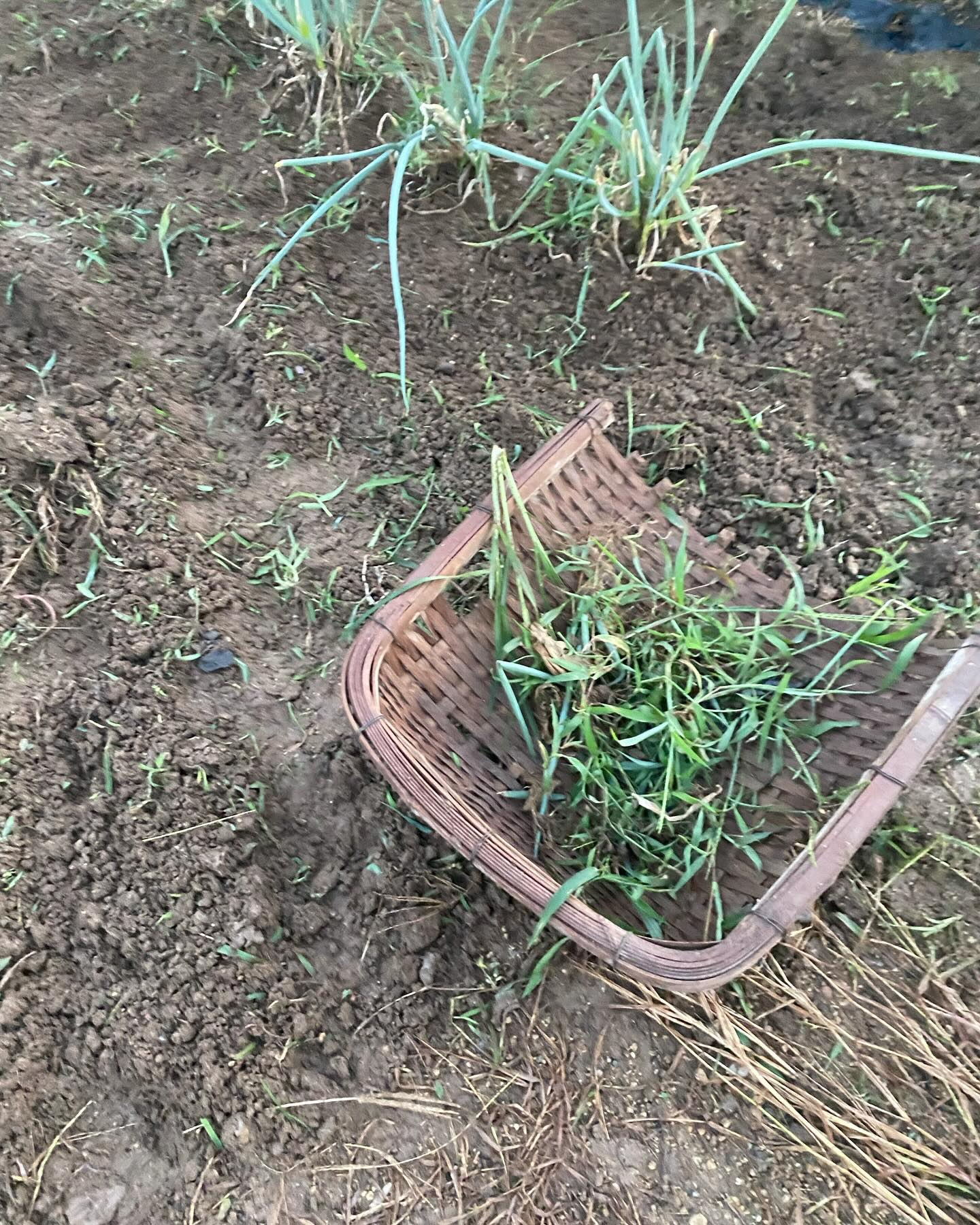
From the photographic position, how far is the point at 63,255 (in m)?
1.42

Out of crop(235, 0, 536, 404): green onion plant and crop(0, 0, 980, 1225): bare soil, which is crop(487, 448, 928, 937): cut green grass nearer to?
crop(0, 0, 980, 1225): bare soil

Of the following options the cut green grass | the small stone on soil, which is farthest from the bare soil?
the cut green grass

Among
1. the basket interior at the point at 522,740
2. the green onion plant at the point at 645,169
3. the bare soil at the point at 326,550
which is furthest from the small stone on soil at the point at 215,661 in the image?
the green onion plant at the point at 645,169

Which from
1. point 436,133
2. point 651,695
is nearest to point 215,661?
point 651,695

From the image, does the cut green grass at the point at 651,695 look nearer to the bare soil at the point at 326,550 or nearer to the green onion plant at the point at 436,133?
the bare soil at the point at 326,550

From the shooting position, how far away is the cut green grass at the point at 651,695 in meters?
1.05

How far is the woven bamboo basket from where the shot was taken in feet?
2.86

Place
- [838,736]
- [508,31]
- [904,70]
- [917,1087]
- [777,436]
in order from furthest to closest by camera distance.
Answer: [508,31]
[904,70]
[777,436]
[838,736]
[917,1087]

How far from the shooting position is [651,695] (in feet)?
3.63

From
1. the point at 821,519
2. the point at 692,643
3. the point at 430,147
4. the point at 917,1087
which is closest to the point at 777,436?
the point at 821,519

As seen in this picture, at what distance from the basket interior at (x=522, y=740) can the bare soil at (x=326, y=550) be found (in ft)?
0.32

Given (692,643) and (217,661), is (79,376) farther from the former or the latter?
(692,643)

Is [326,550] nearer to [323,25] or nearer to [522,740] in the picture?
[522,740]

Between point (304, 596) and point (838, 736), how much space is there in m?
0.80
